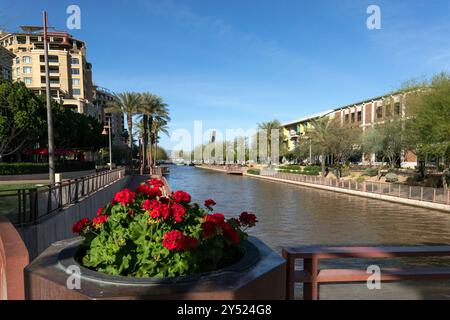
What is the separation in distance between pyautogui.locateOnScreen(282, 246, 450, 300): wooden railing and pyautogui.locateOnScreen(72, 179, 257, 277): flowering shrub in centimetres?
68

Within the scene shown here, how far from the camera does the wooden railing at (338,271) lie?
3.72 m

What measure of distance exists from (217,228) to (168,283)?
2.68 ft

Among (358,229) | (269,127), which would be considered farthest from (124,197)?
(269,127)

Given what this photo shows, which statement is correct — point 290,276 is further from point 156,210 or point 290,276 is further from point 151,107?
point 151,107


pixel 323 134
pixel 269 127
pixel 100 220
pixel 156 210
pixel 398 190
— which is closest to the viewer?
pixel 156 210

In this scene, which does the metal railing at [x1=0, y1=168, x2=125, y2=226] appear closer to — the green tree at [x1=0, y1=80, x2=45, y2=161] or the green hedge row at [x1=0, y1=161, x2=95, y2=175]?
the green hedge row at [x1=0, y1=161, x2=95, y2=175]

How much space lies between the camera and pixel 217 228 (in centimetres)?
346

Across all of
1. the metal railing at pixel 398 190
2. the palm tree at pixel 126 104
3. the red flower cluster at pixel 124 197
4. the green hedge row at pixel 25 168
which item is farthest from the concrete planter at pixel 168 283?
the palm tree at pixel 126 104

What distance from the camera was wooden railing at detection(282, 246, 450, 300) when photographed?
3.72m

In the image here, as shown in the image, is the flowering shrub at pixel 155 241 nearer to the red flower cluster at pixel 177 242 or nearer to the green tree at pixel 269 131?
the red flower cluster at pixel 177 242

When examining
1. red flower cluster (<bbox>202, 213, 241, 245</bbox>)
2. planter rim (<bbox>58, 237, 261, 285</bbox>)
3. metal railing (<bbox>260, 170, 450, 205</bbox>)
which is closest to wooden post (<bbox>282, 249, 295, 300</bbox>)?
planter rim (<bbox>58, 237, 261, 285</bbox>)
